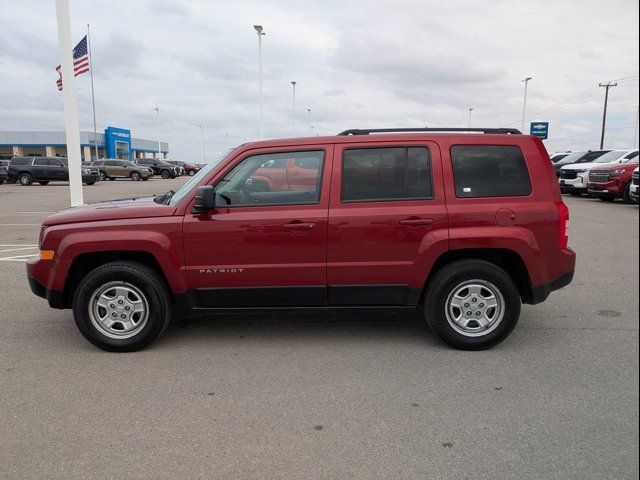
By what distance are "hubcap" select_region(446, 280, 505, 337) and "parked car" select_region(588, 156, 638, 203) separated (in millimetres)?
14838

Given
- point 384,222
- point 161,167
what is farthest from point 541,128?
point 384,222

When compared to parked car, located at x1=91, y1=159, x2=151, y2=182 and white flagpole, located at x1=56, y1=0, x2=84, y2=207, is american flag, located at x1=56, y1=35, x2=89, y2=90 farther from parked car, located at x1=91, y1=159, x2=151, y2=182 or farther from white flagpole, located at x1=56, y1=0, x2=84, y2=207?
parked car, located at x1=91, y1=159, x2=151, y2=182

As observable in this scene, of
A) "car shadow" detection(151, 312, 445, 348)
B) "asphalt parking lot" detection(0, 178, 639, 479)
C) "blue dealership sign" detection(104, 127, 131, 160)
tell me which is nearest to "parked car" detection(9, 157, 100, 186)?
"asphalt parking lot" detection(0, 178, 639, 479)

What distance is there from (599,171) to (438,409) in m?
17.5

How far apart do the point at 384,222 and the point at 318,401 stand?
1.56m

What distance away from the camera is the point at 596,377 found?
3.78 m

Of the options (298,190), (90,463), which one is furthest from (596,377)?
(90,463)

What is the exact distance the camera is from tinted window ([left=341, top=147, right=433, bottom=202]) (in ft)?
14.0

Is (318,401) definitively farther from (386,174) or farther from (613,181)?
(613,181)

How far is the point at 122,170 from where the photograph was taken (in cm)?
3872

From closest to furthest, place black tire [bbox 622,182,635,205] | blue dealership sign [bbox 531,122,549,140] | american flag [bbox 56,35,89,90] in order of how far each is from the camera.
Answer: black tire [bbox 622,182,635,205]
american flag [bbox 56,35,89,90]
blue dealership sign [bbox 531,122,549,140]

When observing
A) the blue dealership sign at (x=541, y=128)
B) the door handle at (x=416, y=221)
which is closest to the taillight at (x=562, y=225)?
the door handle at (x=416, y=221)

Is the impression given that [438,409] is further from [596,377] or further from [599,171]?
[599,171]

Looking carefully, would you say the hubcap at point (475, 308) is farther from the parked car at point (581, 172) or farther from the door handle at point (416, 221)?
the parked car at point (581, 172)
